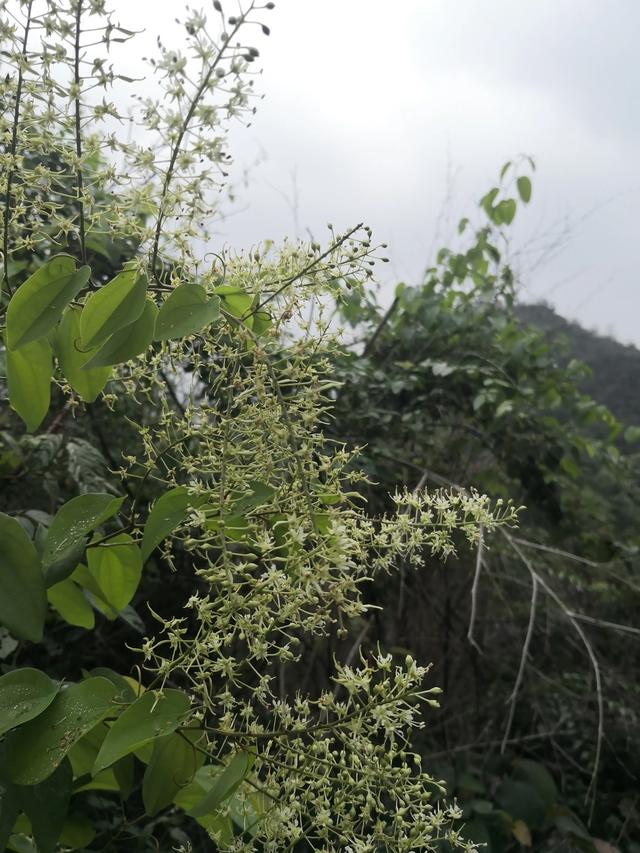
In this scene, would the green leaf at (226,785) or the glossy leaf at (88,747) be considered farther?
the glossy leaf at (88,747)

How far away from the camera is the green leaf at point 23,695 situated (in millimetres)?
561

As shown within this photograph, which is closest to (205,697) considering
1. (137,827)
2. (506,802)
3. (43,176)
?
(43,176)

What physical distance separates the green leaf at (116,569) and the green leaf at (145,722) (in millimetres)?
197

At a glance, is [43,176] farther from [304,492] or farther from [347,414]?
[347,414]

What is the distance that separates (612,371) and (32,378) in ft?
9.81

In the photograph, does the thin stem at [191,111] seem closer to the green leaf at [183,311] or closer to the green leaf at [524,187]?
the green leaf at [183,311]

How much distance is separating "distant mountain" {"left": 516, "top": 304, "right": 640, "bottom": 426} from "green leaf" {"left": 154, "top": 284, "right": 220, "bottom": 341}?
2.58 meters

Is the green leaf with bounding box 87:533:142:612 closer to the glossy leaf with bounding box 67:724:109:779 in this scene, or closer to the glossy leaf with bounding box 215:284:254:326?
the glossy leaf with bounding box 67:724:109:779

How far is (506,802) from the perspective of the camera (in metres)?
1.95

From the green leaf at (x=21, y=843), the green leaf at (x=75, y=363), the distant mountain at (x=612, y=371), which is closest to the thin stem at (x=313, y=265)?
the green leaf at (x=75, y=363)

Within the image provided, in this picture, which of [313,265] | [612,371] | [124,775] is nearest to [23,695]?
[124,775]

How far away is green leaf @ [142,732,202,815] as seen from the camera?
60cm

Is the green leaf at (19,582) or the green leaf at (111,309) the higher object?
the green leaf at (111,309)

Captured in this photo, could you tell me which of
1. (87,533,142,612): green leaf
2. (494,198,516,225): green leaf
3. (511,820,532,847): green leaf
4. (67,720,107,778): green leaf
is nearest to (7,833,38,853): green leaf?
(67,720,107,778): green leaf
